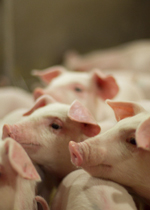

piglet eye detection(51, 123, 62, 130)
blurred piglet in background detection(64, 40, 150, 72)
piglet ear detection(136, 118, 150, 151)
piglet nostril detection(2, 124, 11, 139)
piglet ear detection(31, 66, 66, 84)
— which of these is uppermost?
piglet ear detection(136, 118, 150, 151)

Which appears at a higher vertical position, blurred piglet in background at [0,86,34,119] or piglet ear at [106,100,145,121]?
piglet ear at [106,100,145,121]

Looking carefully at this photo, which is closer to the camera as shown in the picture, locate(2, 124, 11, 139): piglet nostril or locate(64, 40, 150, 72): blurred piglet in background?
locate(2, 124, 11, 139): piglet nostril

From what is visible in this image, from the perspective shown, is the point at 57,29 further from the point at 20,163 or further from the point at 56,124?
the point at 20,163

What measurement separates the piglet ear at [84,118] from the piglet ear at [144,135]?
0.66 ft

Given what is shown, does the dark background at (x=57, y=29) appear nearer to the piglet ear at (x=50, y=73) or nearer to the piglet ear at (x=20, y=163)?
the piglet ear at (x=50, y=73)

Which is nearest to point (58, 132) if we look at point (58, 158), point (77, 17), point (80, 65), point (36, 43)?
point (58, 158)

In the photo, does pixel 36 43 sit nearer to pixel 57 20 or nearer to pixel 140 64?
pixel 57 20

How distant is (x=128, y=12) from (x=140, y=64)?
0.77 m

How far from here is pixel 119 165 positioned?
81 centimetres

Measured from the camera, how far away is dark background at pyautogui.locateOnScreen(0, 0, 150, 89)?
103 inches

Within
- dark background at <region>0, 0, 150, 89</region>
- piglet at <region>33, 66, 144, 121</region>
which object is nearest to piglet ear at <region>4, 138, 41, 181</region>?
piglet at <region>33, 66, 144, 121</region>

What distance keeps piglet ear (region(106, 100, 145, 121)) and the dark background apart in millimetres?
1576

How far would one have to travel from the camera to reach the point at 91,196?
0.77 meters

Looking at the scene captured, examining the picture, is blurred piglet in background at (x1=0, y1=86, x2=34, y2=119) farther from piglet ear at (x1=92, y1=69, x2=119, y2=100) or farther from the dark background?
the dark background
